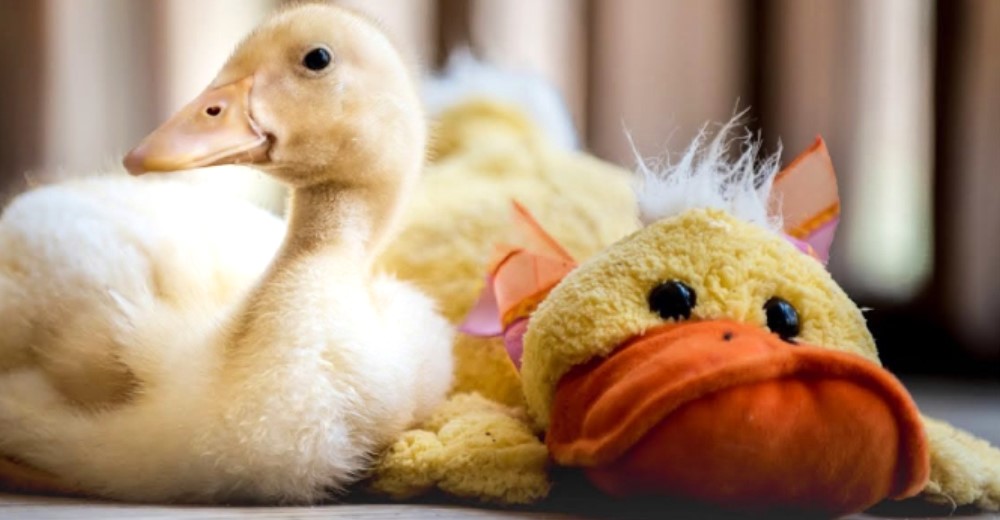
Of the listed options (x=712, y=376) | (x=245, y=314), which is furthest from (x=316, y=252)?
(x=712, y=376)

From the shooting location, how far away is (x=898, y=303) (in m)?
1.89

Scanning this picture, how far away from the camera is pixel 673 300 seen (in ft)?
2.43

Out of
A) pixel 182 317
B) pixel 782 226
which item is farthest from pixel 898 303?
pixel 182 317

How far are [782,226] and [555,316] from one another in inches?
7.9

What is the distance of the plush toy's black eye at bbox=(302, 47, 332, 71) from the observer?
0.79 m

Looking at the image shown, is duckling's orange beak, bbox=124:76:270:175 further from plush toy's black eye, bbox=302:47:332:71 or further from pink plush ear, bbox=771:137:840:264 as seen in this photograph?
pink plush ear, bbox=771:137:840:264

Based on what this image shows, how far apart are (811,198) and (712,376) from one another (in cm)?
31

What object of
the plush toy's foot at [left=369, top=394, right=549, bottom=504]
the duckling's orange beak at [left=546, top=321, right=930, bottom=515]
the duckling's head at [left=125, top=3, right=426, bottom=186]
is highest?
Result: the duckling's head at [left=125, top=3, right=426, bottom=186]

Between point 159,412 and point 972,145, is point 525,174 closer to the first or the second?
point 159,412

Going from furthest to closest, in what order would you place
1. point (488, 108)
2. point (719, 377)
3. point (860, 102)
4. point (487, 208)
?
1. point (860, 102)
2. point (488, 108)
3. point (487, 208)
4. point (719, 377)

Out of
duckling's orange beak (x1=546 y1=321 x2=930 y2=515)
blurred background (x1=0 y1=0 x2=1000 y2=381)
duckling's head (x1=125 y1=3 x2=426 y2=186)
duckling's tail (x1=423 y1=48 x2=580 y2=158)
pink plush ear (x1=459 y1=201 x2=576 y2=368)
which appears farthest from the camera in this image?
blurred background (x1=0 y1=0 x2=1000 y2=381)

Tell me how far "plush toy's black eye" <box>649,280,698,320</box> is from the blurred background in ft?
3.41

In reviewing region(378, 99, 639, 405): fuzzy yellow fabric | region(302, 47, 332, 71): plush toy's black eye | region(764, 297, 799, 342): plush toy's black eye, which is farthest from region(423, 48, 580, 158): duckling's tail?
region(764, 297, 799, 342): plush toy's black eye

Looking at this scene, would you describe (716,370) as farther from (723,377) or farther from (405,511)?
(405,511)
